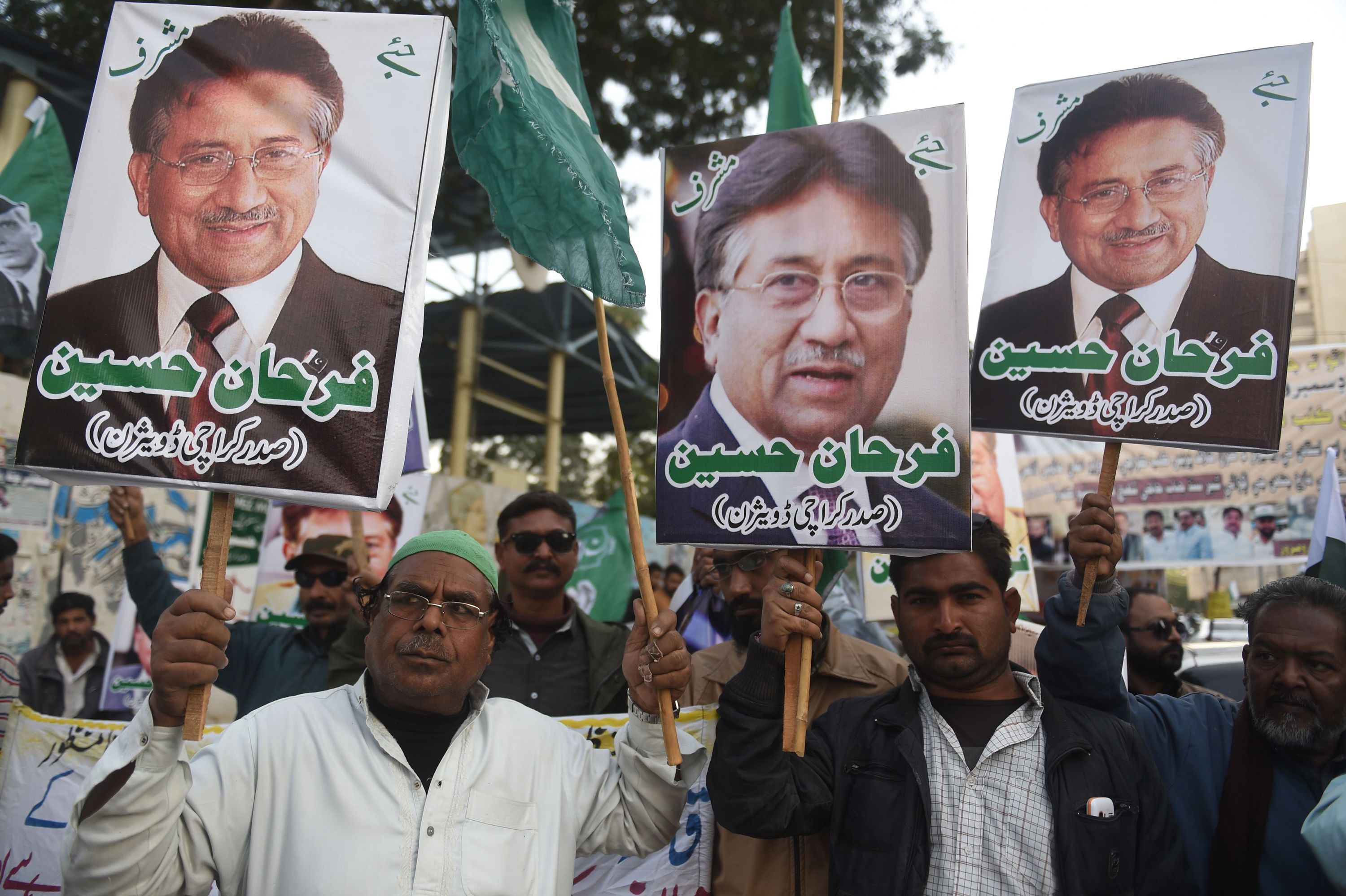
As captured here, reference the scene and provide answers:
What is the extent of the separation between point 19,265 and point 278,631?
85.4 inches

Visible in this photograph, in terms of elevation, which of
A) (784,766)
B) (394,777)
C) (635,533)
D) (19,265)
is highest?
(19,265)

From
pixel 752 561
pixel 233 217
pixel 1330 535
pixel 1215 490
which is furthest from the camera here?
pixel 1215 490

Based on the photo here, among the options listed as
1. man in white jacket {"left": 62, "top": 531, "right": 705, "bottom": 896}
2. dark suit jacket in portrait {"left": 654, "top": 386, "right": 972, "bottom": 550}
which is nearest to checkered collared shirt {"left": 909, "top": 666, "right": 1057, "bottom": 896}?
dark suit jacket in portrait {"left": 654, "top": 386, "right": 972, "bottom": 550}

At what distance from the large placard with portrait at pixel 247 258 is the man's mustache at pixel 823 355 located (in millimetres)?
1006

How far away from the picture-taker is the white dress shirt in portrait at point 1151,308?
275 cm

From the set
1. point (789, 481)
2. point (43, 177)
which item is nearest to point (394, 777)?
point (789, 481)

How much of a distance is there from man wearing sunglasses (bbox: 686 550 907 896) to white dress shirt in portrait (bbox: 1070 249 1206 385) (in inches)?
46.6

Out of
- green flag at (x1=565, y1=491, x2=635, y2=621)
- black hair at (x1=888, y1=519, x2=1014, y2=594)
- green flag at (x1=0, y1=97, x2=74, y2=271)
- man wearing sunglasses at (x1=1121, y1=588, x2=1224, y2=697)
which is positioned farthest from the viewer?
green flag at (x1=565, y1=491, x2=635, y2=621)

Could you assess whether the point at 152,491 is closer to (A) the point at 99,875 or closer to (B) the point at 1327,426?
(A) the point at 99,875

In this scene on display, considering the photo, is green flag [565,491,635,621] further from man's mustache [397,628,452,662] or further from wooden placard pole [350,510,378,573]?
man's mustache [397,628,452,662]

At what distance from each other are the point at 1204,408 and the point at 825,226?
119 centimetres

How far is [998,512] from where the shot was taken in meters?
5.81

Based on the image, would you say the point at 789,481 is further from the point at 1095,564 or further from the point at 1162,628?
the point at 1162,628

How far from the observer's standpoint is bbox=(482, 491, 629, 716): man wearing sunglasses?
11.3 ft
